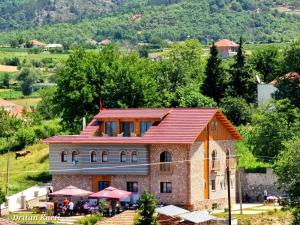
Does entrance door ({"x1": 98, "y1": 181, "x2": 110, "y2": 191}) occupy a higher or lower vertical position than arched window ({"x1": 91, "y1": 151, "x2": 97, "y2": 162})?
lower

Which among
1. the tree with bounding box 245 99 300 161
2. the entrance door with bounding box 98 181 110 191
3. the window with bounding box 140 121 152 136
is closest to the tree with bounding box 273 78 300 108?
the tree with bounding box 245 99 300 161

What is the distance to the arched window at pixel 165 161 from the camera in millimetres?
77688

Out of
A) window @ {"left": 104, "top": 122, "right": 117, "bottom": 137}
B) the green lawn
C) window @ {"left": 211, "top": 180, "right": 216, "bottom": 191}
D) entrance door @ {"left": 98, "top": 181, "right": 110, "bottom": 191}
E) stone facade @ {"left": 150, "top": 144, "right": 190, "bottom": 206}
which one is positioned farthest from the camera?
window @ {"left": 104, "top": 122, "right": 117, "bottom": 137}

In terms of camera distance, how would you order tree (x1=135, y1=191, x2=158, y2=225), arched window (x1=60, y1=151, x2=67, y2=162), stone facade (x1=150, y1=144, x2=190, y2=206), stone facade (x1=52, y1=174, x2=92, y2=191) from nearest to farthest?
tree (x1=135, y1=191, x2=158, y2=225) < stone facade (x1=150, y1=144, x2=190, y2=206) < stone facade (x1=52, y1=174, x2=92, y2=191) < arched window (x1=60, y1=151, x2=67, y2=162)

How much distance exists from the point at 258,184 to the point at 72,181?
11.9 m

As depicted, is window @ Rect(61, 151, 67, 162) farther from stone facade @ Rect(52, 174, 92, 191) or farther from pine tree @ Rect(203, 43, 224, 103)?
pine tree @ Rect(203, 43, 224, 103)

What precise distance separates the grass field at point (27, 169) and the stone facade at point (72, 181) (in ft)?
16.3

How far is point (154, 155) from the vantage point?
78.4 metres

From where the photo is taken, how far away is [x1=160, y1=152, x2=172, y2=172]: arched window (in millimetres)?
77688

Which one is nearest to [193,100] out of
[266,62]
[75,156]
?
[75,156]

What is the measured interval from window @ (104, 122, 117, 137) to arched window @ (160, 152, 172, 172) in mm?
4475

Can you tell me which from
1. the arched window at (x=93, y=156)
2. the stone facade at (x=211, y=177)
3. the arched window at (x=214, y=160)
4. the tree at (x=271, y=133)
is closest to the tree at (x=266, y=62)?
the tree at (x=271, y=133)

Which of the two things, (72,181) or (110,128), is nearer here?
(72,181)

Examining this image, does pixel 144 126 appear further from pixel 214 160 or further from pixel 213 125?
pixel 214 160
